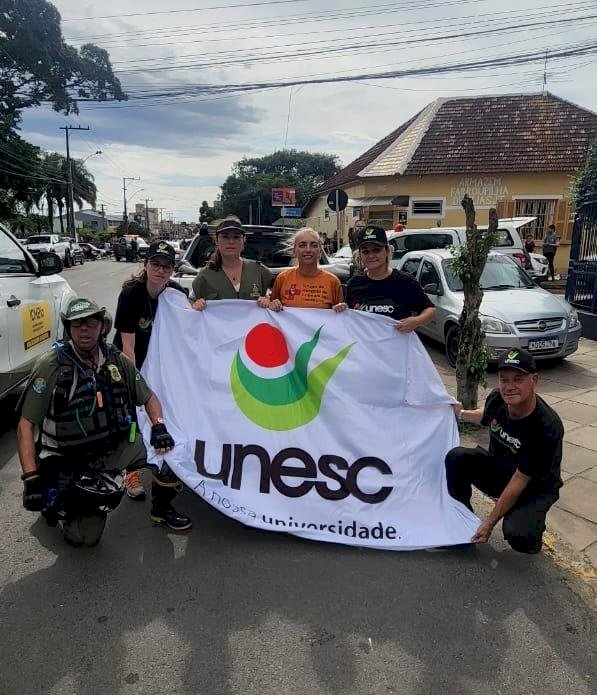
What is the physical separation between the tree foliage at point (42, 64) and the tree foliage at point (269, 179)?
34490 millimetres

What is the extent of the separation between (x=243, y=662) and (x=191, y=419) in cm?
168

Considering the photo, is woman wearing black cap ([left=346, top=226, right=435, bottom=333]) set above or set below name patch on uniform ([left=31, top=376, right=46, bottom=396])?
above

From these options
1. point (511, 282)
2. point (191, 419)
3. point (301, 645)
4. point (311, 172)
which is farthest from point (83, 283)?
point (311, 172)

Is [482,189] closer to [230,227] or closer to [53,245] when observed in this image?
[230,227]

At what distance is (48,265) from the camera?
580cm

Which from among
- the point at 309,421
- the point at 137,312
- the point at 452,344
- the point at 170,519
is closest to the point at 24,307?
the point at 137,312

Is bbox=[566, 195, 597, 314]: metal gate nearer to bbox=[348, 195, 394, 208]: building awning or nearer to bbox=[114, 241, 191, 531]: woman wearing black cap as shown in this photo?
bbox=[114, 241, 191, 531]: woman wearing black cap

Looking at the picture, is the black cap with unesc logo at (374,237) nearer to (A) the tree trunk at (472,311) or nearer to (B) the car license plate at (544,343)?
(A) the tree trunk at (472,311)

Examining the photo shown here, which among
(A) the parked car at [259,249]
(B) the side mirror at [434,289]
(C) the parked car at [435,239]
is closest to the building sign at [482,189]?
(C) the parked car at [435,239]

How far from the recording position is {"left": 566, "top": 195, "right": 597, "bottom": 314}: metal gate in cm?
1012

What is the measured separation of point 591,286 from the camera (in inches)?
406

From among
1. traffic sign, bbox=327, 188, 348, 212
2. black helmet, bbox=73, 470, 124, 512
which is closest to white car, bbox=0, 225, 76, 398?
black helmet, bbox=73, 470, 124, 512

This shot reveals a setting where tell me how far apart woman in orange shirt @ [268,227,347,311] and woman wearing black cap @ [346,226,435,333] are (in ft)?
0.65

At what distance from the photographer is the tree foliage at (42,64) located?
94.0 feet
